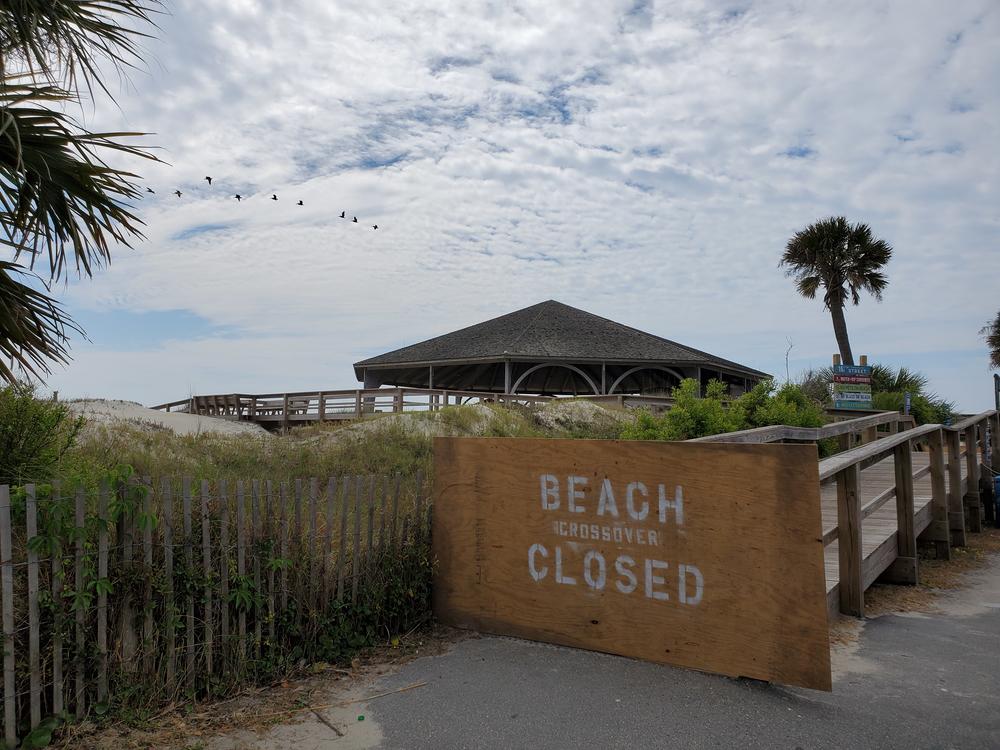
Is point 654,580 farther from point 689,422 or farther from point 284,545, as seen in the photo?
point 689,422

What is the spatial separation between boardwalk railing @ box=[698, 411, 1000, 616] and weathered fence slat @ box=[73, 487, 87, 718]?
4310 mm

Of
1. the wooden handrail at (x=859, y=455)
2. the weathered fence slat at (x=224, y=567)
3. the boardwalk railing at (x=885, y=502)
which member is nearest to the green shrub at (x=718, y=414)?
the boardwalk railing at (x=885, y=502)

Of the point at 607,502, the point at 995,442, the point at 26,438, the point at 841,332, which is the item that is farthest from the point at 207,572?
the point at 841,332

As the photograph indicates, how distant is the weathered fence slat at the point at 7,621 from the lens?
13.0 ft

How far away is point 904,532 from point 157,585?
22.2ft

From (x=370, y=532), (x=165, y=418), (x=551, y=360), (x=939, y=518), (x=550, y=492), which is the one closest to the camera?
(x=550, y=492)

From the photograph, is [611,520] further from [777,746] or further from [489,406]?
[489,406]

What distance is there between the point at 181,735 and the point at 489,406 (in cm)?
1623

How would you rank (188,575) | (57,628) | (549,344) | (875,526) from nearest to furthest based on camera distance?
(57,628), (188,575), (875,526), (549,344)

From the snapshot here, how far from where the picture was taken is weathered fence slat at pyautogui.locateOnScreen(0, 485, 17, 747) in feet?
13.0

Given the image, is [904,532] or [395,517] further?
[904,532]

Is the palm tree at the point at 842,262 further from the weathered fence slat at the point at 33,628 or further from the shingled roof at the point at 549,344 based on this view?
the weathered fence slat at the point at 33,628

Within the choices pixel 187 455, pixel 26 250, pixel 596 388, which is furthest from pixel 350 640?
pixel 596 388

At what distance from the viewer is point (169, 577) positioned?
462cm
